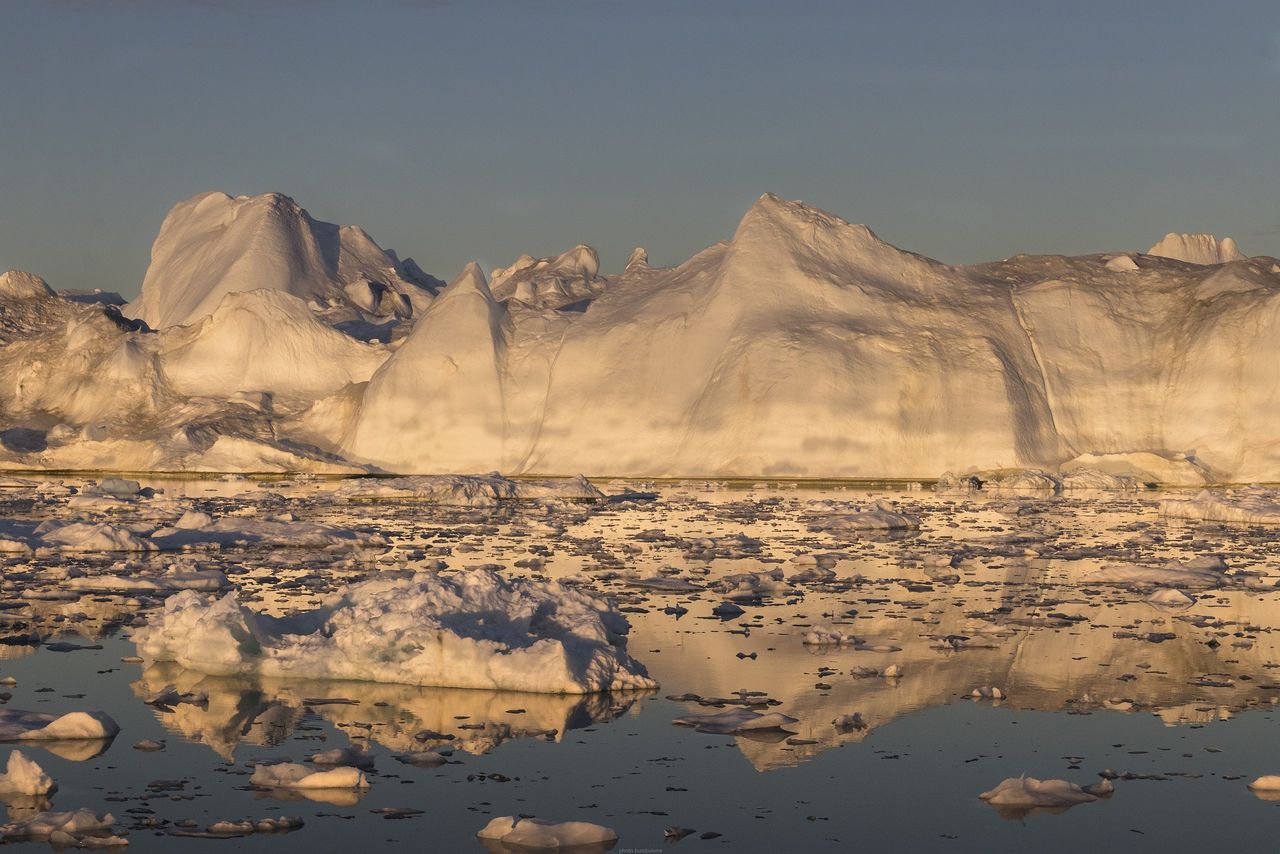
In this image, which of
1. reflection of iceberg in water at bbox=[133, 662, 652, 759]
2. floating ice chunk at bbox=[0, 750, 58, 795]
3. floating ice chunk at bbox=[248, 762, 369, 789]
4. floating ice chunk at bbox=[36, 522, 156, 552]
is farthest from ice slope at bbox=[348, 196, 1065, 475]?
floating ice chunk at bbox=[0, 750, 58, 795]

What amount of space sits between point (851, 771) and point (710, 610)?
376 inches

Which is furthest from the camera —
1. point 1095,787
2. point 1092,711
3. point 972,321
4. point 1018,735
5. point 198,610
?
point 972,321

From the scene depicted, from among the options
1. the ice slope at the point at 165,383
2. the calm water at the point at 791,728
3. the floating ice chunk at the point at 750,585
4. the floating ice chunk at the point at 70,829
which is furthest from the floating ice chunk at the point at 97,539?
the ice slope at the point at 165,383

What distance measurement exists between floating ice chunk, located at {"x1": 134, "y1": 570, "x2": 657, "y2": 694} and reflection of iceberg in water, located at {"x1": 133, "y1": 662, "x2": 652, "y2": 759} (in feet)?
0.61

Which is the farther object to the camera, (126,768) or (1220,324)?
(1220,324)

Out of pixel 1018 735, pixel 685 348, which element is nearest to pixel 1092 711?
pixel 1018 735

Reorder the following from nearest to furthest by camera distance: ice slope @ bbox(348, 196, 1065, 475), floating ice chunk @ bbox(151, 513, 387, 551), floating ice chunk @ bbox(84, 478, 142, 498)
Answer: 1. floating ice chunk @ bbox(151, 513, 387, 551)
2. floating ice chunk @ bbox(84, 478, 142, 498)
3. ice slope @ bbox(348, 196, 1065, 475)

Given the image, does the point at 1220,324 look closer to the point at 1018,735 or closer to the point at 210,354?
the point at 210,354

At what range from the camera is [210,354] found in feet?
283

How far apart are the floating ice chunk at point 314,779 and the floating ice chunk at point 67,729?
242 centimetres

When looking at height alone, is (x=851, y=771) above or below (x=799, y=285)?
below

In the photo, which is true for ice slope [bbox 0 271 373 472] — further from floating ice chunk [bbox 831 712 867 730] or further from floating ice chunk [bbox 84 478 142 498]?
floating ice chunk [bbox 831 712 867 730]

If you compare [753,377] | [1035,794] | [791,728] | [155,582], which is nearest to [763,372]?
[753,377]

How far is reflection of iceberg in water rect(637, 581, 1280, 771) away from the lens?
16.0 meters
